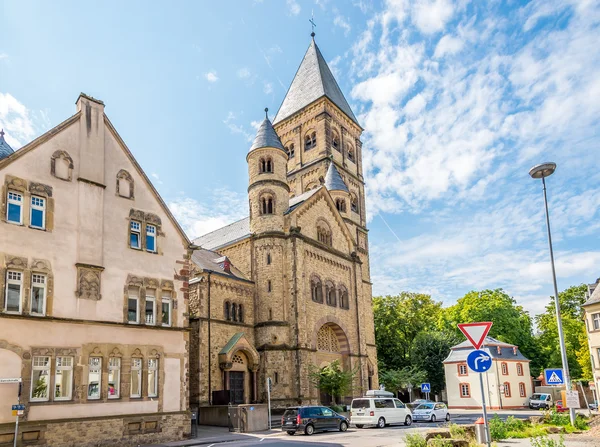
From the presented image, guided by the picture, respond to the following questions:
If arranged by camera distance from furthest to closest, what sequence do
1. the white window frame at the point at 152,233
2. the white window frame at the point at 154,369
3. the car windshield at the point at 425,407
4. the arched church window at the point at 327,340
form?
the arched church window at the point at 327,340, the car windshield at the point at 425,407, the white window frame at the point at 152,233, the white window frame at the point at 154,369

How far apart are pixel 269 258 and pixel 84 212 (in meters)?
17.7

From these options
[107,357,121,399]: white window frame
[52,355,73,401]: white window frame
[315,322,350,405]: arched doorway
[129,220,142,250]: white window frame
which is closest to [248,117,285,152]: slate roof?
[315,322,350,405]: arched doorway

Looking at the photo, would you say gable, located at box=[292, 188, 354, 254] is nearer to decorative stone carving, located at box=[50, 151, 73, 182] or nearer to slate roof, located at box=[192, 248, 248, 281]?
slate roof, located at box=[192, 248, 248, 281]

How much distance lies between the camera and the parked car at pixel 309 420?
24984mm

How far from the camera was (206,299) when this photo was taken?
33625mm

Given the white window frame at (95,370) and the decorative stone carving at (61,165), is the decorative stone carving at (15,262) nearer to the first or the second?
the decorative stone carving at (61,165)

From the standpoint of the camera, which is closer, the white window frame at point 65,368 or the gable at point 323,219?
the white window frame at point 65,368

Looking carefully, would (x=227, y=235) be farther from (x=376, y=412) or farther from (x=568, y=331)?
(x=568, y=331)

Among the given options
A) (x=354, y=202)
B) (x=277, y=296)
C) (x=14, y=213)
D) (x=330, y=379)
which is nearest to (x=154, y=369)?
(x=14, y=213)

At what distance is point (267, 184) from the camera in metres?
40.4

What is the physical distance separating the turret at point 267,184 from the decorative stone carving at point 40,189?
1925 centimetres

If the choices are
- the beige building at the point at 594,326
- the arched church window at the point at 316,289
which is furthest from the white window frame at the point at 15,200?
the beige building at the point at 594,326

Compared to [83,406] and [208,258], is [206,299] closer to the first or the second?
[208,258]

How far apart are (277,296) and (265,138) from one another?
1250cm
